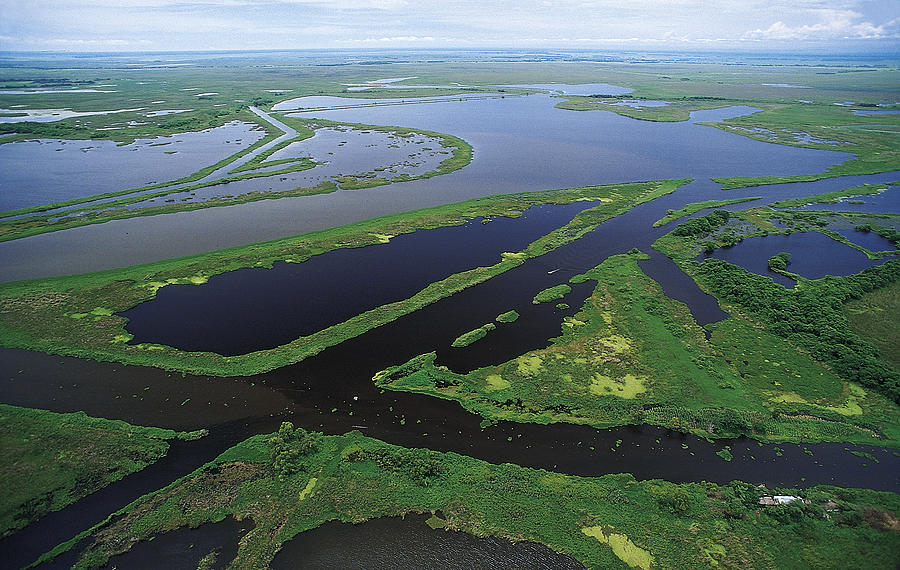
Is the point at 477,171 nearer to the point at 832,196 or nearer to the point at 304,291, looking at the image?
the point at 304,291

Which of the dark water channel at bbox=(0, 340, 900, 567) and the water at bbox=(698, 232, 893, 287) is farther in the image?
the water at bbox=(698, 232, 893, 287)

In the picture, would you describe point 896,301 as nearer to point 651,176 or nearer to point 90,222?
point 651,176

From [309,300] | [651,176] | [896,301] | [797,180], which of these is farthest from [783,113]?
[309,300]

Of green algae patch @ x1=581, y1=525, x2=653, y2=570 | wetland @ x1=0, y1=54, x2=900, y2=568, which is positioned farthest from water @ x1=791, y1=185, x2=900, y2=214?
green algae patch @ x1=581, y1=525, x2=653, y2=570

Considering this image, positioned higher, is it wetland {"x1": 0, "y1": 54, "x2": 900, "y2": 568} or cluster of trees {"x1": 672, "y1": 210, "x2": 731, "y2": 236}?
cluster of trees {"x1": 672, "y1": 210, "x2": 731, "y2": 236}

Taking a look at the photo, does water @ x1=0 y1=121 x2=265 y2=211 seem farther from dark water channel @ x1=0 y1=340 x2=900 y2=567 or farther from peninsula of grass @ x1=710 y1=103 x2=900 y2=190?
peninsula of grass @ x1=710 y1=103 x2=900 y2=190

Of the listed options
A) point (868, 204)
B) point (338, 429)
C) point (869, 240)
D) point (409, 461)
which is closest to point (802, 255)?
point (869, 240)
